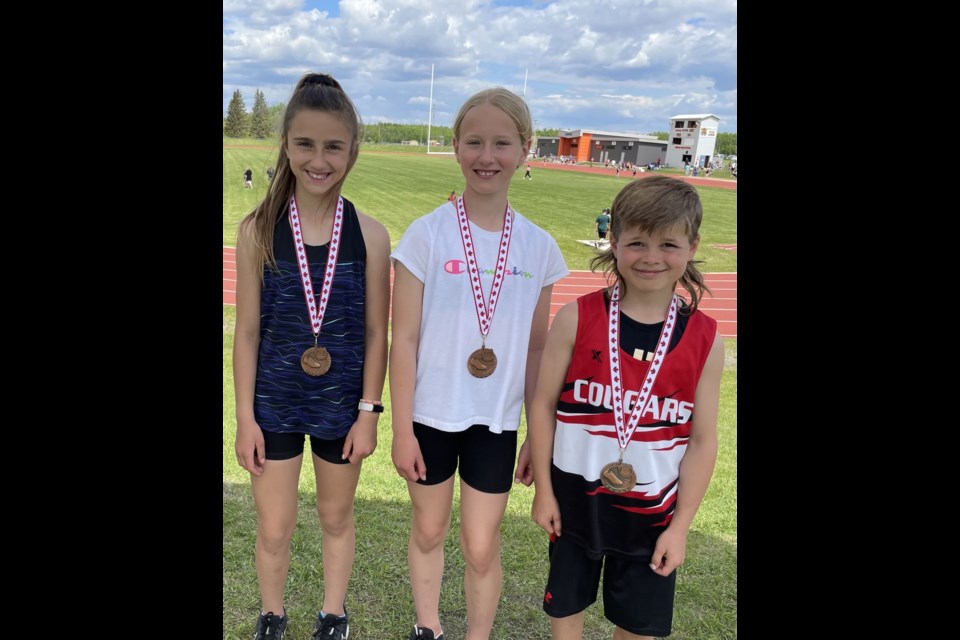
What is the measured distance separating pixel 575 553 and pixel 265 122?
201 centimetres

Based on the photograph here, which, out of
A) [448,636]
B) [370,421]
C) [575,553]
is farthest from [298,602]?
[575,553]

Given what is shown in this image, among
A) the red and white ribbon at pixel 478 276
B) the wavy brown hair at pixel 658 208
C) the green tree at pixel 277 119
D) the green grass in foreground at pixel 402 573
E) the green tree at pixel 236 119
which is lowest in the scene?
the green grass in foreground at pixel 402 573

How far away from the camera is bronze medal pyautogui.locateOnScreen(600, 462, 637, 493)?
195cm

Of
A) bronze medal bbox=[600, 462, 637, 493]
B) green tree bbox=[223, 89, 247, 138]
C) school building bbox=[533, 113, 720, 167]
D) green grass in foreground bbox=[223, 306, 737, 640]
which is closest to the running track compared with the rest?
green grass in foreground bbox=[223, 306, 737, 640]

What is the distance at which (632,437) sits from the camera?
6.39 feet

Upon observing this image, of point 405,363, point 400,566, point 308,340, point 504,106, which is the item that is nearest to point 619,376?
point 405,363

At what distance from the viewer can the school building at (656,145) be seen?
2243 inches

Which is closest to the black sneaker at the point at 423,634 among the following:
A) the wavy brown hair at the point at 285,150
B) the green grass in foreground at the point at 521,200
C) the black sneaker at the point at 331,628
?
the black sneaker at the point at 331,628

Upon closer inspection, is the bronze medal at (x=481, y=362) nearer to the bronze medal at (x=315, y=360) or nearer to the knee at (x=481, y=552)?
the bronze medal at (x=315, y=360)

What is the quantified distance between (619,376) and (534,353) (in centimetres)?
37

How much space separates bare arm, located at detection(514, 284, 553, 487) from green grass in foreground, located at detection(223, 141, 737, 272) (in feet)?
31.9

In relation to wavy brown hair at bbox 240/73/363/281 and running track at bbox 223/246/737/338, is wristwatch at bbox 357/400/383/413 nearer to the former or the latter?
wavy brown hair at bbox 240/73/363/281

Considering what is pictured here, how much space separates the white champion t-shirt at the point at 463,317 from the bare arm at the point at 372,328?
126mm

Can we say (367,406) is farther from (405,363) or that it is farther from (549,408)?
(549,408)
